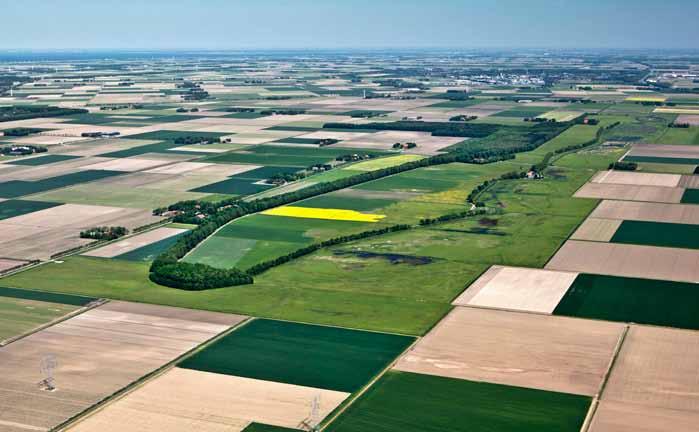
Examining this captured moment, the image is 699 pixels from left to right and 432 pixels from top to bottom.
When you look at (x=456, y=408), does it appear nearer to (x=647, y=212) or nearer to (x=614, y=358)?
(x=614, y=358)

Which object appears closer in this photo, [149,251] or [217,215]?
[149,251]

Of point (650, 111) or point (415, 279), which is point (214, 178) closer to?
point (415, 279)

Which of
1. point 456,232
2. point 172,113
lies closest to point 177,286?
point 456,232

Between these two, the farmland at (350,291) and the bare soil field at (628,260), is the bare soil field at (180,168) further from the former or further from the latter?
the bare soil field at (628,260)

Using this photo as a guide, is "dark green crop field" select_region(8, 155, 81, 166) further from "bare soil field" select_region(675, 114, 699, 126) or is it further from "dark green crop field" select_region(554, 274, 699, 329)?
"bare soil field" select_region(675, 114, 699, 126)

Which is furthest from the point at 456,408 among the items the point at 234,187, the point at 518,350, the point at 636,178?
the point at 636,178

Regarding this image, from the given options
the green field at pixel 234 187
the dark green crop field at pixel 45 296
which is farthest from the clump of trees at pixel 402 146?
the dark green crop field at pixel 45 296
